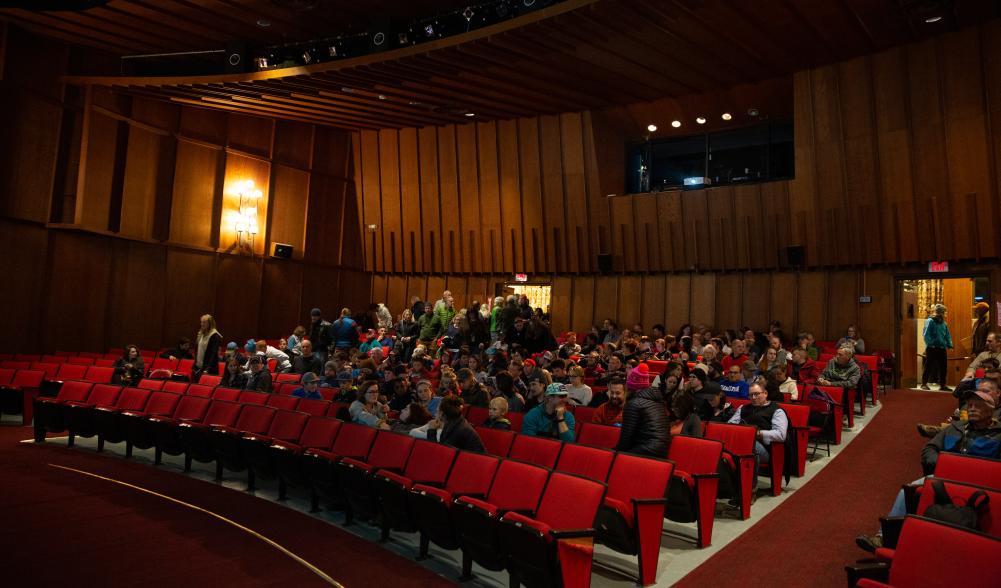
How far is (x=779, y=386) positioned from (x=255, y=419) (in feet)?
16.7

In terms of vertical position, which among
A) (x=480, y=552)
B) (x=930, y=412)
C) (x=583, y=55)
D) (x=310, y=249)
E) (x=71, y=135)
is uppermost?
(x=583, y=55)

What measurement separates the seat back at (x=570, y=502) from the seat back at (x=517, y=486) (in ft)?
0.20

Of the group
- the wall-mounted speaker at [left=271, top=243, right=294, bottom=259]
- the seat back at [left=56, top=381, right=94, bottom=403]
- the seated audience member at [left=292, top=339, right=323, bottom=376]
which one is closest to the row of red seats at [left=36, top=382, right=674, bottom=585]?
the seat back at [left=56, top=381, right=94, bottom=403]

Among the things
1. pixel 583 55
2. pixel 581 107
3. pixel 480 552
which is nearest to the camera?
pixel 480 552

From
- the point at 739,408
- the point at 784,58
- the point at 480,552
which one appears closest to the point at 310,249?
the point at 784,58

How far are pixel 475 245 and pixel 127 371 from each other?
26.6 feet

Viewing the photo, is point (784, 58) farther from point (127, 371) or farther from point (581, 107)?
point (127, 371)

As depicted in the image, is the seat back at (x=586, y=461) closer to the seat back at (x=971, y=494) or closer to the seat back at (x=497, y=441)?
the seat back at (x=497, y=441)

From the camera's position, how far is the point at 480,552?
3.87 m

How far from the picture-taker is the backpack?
10.1ft

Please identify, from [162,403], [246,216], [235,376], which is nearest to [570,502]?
[162,403]

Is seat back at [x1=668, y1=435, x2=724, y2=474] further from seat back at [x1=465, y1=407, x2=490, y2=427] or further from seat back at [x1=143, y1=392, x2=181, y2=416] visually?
seat back at [x1=143, y1=392, x2=181, y2=416]

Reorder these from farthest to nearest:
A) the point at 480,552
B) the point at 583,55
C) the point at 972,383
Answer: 1. the point at 583,55
2. the point at 972,383
3. the point at 480,552

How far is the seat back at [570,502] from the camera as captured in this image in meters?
3.61
